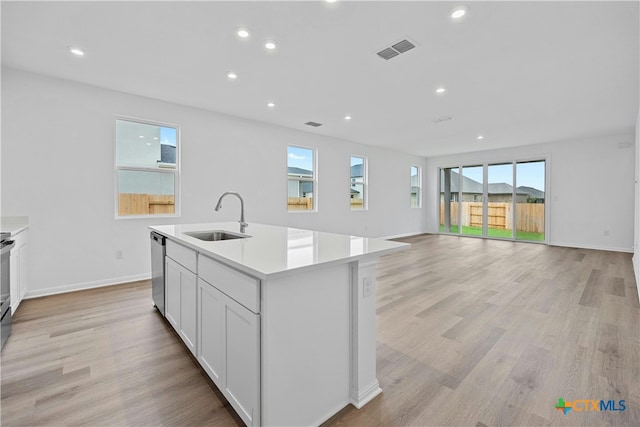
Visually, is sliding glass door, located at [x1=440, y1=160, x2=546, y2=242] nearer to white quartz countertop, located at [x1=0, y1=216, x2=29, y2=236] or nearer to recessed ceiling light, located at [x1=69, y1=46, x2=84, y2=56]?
recessed ceiling light, located at [x1=69, y1=46, x2=84, y2=56]

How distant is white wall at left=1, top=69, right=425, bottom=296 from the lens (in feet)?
10.8

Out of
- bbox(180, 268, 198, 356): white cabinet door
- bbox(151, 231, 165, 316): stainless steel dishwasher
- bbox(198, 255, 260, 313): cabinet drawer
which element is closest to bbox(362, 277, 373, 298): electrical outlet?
bbox(198, 255, 260, 313): cabinet drawer

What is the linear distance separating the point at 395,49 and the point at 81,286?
4.62m

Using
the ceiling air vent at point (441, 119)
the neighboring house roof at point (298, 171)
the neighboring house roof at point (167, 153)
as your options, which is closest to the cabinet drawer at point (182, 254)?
the neighboring house roof at point (167, 153)

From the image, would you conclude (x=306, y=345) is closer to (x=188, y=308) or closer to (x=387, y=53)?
(x=188, y=308)

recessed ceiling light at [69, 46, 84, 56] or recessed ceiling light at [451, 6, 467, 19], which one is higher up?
recessed ceiling light at [69, 46, 84, 56]

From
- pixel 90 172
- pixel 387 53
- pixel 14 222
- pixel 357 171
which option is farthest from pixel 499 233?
pixel 14 222

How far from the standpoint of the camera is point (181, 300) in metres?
2.16

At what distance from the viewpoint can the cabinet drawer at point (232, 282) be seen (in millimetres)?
1269

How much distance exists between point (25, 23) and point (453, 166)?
9.33 metres

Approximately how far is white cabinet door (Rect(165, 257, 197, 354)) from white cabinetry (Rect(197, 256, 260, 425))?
6.0 inches

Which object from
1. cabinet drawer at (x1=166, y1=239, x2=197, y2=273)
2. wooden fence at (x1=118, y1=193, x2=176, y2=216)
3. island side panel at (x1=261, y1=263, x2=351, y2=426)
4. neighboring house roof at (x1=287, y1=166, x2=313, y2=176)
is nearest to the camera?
island side panel at (x1=261, y1=263, x2=351, y2=426)

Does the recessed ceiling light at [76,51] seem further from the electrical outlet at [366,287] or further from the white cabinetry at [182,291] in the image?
the electrical outlet at [366,287]

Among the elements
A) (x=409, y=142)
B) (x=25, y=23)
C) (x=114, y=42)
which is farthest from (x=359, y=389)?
(x=409, y=142)
